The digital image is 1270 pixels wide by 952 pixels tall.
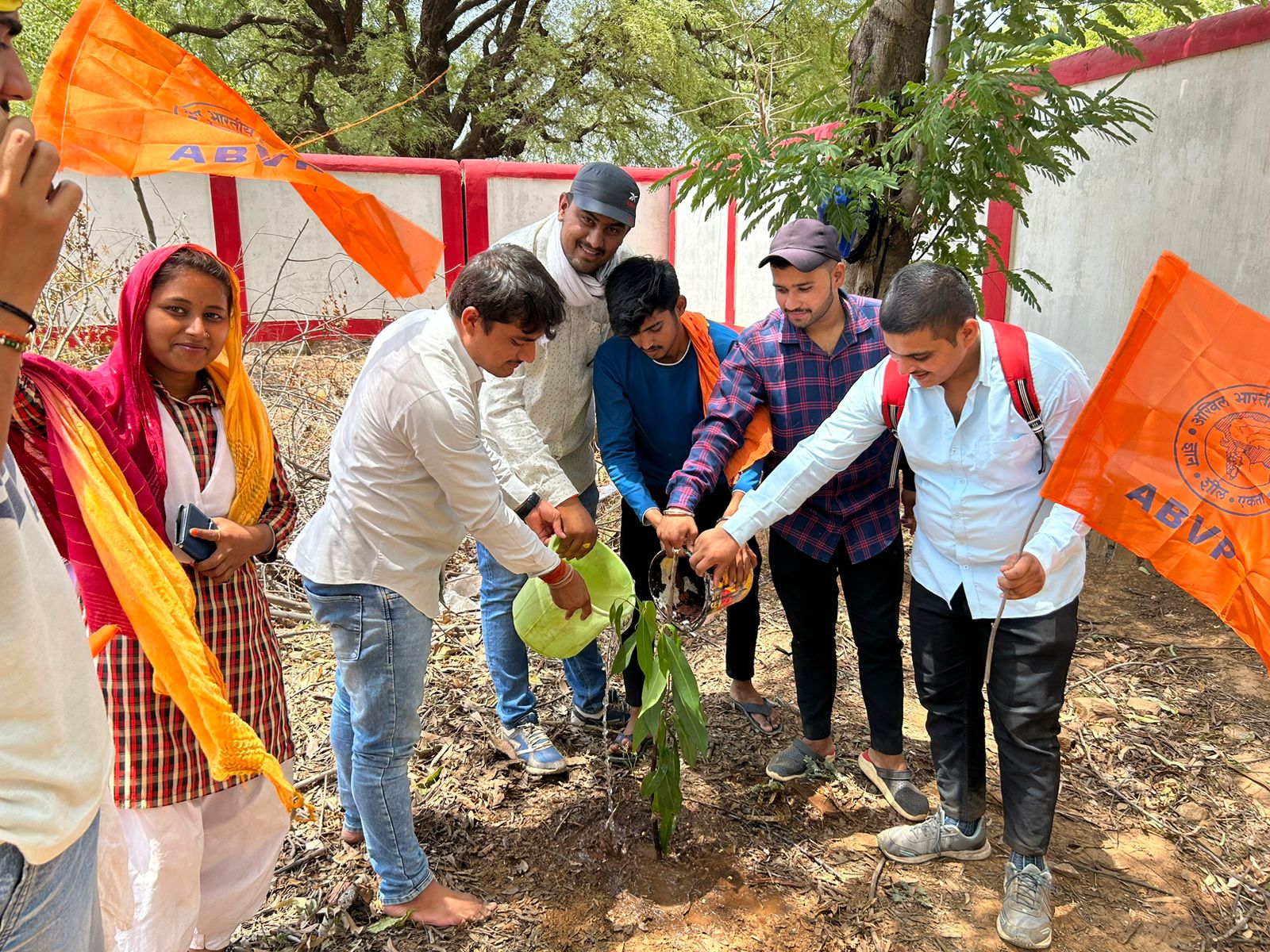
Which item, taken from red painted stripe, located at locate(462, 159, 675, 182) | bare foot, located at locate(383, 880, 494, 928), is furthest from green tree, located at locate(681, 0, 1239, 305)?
red painted stripe, located at locate(462, 159, 675, 182)

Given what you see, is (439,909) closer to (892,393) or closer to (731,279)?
(892,393)

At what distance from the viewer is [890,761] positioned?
2973mm

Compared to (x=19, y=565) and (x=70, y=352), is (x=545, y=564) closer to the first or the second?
(x=19, y=565)

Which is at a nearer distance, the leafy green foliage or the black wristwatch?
the leafy green foliage

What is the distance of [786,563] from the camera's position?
116 inches

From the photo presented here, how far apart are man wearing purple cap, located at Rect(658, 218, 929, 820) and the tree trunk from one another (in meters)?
1.41

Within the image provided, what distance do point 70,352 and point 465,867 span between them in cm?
341

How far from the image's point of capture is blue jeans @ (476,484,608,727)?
307 cm

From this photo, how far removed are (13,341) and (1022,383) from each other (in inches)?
81.6

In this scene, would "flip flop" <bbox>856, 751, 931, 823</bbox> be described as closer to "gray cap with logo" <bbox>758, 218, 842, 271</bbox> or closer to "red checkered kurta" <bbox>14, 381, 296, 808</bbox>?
"gray cap with logo" <bbox>758, 218, 842, 271</bbox>

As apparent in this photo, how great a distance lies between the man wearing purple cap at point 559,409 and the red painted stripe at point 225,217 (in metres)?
9.37

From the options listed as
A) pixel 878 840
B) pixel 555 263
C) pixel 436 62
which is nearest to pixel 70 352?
pixel 555 263

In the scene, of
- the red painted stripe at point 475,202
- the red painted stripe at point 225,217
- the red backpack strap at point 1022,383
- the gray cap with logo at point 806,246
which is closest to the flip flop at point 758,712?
the red backpack strap at point 1022,383

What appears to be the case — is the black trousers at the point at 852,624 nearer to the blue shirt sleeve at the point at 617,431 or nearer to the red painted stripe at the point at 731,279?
the blue shirt sleeve at the point at 617,431
